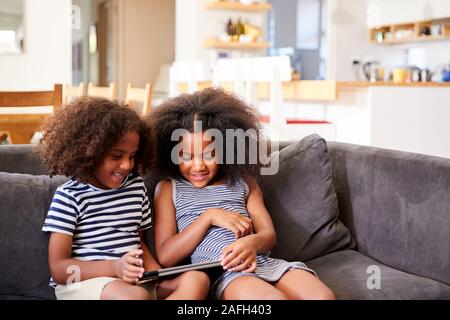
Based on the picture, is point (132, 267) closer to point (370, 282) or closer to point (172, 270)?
point (172, 270)

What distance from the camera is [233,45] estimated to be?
5590 mm

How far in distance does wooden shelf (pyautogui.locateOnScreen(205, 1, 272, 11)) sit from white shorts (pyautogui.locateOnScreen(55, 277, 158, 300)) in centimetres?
446

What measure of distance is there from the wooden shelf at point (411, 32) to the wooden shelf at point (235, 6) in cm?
119

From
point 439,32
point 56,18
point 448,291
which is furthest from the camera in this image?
point 439,32

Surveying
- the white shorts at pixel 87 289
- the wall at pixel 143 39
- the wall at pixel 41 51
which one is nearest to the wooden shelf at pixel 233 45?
the wall at pixel 41 51

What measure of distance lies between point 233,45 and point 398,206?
4117 mm

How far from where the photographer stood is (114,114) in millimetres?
1336

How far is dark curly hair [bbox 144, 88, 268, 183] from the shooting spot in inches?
59.9

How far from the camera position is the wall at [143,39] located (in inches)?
301

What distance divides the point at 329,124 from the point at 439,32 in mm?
2486

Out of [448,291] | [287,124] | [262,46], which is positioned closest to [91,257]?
[448,291]

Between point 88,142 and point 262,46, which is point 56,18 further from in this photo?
point 88,142

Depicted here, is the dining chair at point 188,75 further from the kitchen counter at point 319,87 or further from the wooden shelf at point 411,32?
the wooden shelf at point 411,32

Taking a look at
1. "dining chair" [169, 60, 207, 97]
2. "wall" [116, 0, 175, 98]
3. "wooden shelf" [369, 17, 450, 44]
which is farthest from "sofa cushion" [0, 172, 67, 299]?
"wall" [116, 0, 175, 98]
